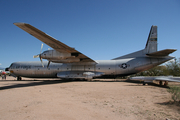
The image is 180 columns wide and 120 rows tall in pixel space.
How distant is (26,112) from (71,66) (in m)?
13.5

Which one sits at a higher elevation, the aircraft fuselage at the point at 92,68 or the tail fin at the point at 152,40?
the tail fin at the point at 152,40

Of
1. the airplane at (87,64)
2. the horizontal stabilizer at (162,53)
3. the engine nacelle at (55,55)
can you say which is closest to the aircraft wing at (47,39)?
the airplane at (87,64)

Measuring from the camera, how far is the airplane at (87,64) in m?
14.9

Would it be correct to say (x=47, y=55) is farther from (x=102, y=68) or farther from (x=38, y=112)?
(x=38, y=112)

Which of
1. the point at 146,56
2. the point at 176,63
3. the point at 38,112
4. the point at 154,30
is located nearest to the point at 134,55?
the point at 146,56

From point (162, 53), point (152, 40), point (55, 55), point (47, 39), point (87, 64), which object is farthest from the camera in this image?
point (87, 64)

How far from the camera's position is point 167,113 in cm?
387

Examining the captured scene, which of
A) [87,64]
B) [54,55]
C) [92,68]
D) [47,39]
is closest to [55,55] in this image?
[54,55]

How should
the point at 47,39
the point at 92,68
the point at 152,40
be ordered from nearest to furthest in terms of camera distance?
the point at 47,39
the point at 152,40
the point at 92,68

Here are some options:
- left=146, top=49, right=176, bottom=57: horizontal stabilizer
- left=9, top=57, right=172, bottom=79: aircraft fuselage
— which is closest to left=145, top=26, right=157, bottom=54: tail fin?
left=146, top=49, right=176, bottom=57: horizontal stabilizer

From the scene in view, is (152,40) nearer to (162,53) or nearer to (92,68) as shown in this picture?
(162,53)

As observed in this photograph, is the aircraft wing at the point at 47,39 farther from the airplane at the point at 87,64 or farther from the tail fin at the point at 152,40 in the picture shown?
the tail fin at the point at 152,40

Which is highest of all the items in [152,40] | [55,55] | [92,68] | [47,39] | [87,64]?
[152,40]

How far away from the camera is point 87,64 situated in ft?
57.1
